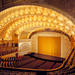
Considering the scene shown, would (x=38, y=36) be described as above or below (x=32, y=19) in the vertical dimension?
below

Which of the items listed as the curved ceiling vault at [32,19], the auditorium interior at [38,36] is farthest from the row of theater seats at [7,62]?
the curved ceiling vault at [32,19]

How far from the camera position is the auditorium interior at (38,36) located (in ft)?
21.7

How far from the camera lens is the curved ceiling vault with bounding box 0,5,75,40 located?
→ 10.4 meters

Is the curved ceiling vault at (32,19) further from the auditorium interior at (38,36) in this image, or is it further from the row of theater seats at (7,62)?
the row of theater seats at (7,62)

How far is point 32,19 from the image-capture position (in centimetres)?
1388

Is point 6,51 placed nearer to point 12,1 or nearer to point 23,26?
point 12,1

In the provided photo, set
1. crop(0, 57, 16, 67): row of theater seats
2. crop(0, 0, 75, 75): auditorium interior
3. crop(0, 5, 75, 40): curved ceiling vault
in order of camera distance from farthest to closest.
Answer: crop(0, 5, 75, 40): curved ceiling vault
crop(0, 57, 16, 67): row of theater seats
crop(0, 0, 75, 75): auditorium interior

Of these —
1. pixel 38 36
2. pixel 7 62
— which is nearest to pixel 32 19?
pixel 38 36

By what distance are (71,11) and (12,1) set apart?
497 cm

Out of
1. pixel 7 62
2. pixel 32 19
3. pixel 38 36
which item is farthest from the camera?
pixel 38 36

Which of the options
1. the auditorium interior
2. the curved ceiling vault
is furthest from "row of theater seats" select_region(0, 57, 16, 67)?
A: the curved ceiling vault

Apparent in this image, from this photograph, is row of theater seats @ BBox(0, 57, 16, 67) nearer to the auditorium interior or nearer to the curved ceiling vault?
the auditorium interior

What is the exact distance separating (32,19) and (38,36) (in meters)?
4.93

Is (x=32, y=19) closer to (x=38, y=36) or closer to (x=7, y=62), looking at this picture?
(x=38, y=36)
